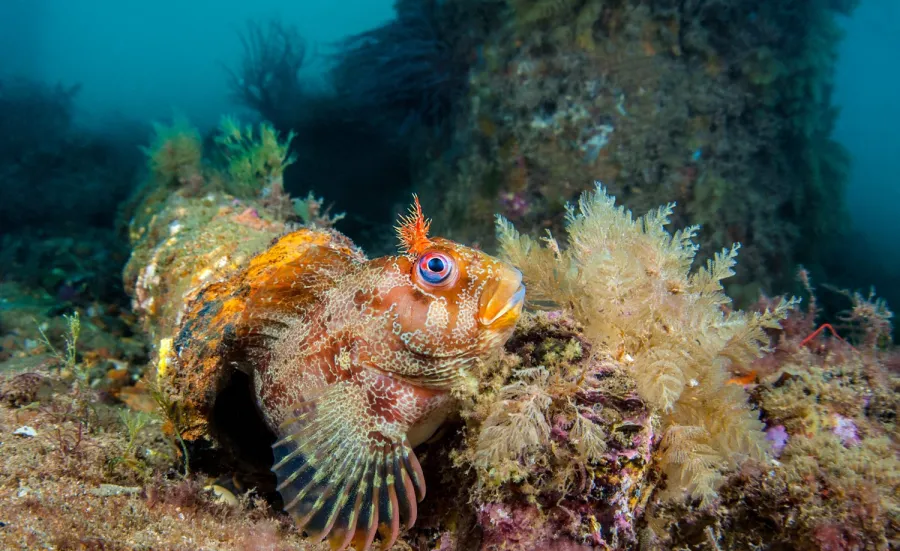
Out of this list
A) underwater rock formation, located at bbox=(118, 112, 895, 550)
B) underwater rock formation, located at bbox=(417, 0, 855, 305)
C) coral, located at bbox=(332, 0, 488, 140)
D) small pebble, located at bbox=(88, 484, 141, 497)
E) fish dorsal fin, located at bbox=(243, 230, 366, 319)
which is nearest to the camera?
underwater rock formation, located at bbox=(118, 112, 895, 550)

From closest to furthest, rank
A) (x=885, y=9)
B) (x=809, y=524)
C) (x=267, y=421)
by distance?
(x=809, y=524), (x=267, y=421), (x=885, y=9)

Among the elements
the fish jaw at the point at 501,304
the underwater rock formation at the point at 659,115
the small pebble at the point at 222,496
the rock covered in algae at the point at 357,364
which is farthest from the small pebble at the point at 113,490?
the underwater rock formation at the point at 659,115

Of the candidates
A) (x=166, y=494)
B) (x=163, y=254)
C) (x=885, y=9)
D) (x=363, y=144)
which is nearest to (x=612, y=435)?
(x=166, y=494)

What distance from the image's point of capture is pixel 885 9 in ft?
180

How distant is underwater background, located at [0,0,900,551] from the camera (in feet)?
7.69

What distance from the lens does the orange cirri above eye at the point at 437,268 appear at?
2.63 metres

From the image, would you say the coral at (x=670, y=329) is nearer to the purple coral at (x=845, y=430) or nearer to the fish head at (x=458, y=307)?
the fish head at (x=458, y=307)

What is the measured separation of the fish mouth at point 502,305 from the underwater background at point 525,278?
9.0 inches

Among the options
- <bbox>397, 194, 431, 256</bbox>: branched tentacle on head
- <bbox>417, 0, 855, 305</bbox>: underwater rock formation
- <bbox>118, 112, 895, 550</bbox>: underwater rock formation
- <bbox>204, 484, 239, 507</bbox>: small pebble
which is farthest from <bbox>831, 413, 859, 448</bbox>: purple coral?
<bbox>417, 0, 855, 305</bbox>: underwater rock formation

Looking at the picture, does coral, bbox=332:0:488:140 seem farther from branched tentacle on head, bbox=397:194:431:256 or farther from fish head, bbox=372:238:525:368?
fish head, bbox=372:238:525:368

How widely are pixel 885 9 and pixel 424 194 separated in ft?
255

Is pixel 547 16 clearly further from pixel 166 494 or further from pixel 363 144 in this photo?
pixel 166 494

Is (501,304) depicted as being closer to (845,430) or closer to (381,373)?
(381,373)

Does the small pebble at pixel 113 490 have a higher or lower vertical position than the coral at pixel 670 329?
lower
